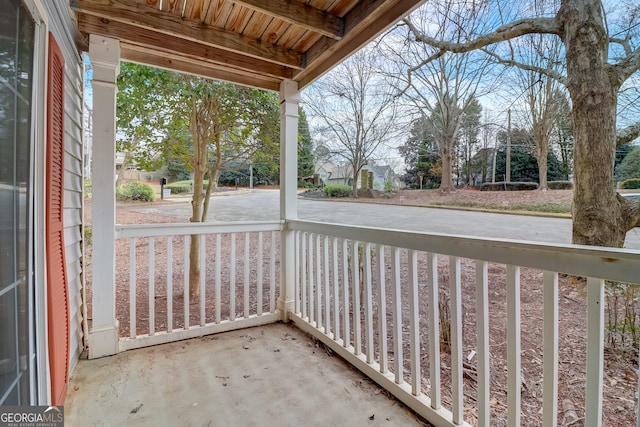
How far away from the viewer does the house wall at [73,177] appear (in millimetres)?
1777

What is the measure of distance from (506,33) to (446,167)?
0.64 m

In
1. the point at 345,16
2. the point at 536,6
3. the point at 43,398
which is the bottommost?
the point at 43,398

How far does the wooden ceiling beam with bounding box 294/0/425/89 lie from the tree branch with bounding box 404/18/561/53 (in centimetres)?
27

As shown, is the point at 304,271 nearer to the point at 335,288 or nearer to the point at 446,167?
the point at 335,288

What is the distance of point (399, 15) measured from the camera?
1650 millimetres

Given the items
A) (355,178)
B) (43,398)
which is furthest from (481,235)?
(43,398)

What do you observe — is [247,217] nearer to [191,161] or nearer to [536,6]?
[191,161]

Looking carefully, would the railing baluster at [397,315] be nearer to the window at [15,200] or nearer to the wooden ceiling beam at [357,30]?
the wooden ceiling beam at [357,30]

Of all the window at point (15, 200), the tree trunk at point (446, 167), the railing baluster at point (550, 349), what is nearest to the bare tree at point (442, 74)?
the tree trunk at point (446, 167)

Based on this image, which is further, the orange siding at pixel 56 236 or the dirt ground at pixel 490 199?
the orange siding at pixel 56 236

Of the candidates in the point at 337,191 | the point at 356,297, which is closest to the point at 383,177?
the point at 337,191

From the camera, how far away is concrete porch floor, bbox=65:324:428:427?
1.55 m

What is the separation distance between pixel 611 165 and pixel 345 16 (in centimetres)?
165

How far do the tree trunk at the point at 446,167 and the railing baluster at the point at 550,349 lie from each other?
1.93 feet
